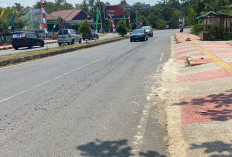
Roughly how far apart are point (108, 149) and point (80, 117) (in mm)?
1599

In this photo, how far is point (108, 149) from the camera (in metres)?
3.96

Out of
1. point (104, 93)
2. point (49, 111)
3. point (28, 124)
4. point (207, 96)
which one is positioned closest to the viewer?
point (28, 124)

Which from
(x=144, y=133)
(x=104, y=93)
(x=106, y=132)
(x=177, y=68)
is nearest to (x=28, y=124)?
(x=106, y=132)

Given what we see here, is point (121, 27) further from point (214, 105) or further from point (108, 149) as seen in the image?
point (108, 149)

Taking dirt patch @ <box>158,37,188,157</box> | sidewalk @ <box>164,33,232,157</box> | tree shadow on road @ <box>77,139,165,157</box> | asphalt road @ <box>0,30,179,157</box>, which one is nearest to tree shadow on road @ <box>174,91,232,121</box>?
sidewalk @ <box>164,33,232,157</box>

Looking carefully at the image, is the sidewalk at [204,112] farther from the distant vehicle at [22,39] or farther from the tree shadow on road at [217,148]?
the distant vehicle at [22,39]

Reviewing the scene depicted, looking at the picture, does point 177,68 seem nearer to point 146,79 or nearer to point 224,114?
point 146,79

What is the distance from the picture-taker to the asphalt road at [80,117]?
158 inches

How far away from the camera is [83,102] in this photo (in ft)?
21.2

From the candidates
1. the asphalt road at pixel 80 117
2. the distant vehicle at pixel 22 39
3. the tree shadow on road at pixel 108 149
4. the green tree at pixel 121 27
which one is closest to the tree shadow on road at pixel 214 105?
the asphalt road at pixel 80 117

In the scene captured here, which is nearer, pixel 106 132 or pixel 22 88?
pixel 106 132

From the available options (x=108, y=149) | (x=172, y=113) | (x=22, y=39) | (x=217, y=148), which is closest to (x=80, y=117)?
(x=108, y=149)

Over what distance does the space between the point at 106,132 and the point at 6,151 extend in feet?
5.31

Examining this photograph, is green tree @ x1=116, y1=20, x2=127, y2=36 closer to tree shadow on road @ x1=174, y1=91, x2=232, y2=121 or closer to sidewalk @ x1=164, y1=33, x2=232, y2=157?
sidewalk @ x1=164, y1=33, x2=232, y2=157
